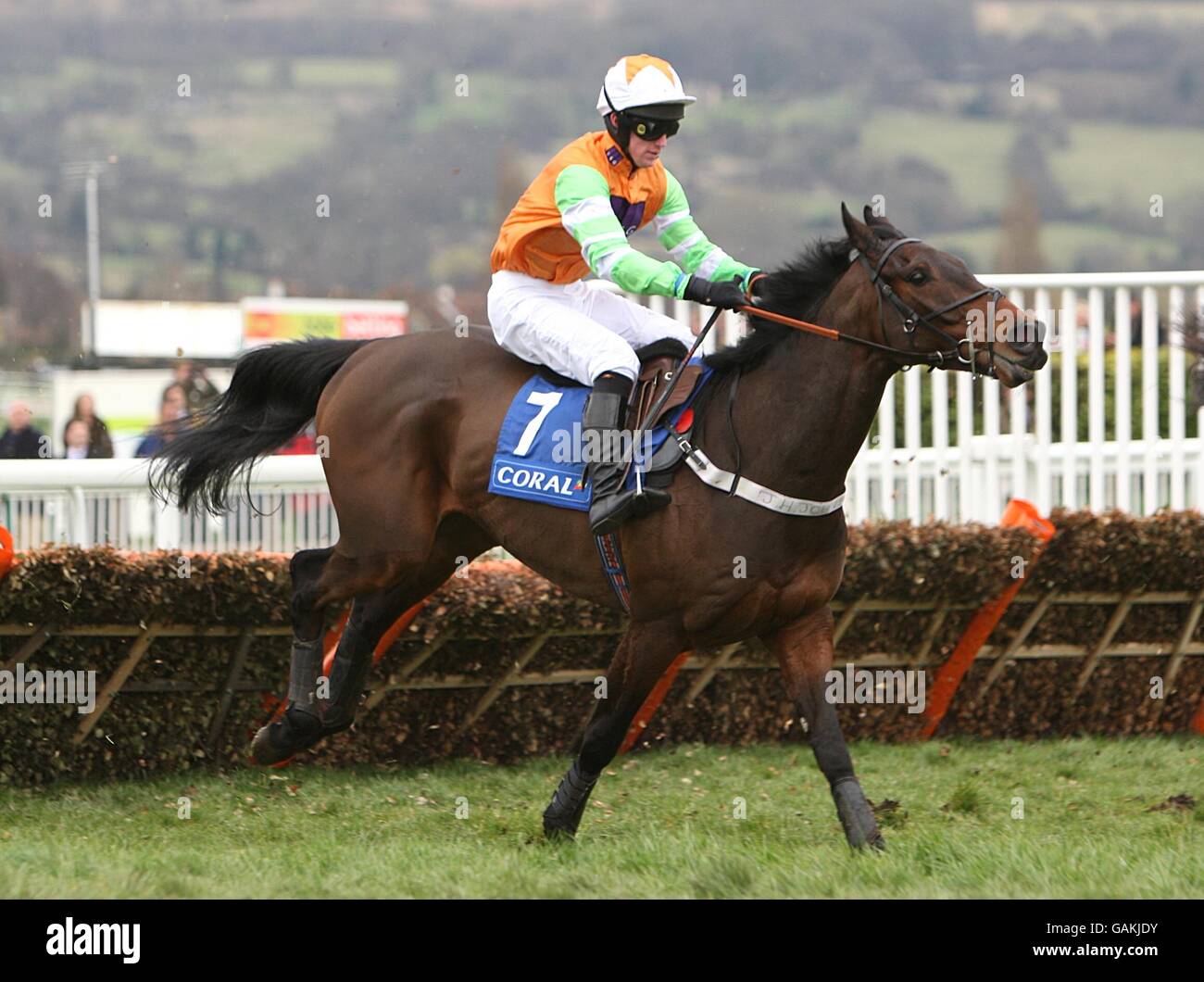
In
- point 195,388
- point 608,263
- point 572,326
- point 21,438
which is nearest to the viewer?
point 608,263

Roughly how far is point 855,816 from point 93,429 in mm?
6885

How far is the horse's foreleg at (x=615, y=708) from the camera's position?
15.9ft

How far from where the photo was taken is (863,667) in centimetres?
684

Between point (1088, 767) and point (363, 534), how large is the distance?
9.89 feet

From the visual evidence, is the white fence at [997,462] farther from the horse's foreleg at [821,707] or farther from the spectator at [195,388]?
the horse's foreleg at [821,707]

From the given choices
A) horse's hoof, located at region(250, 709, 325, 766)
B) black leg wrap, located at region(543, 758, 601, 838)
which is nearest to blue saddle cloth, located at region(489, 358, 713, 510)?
black leg wrap, located at region(543, 758, 601, 838)

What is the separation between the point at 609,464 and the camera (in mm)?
4844

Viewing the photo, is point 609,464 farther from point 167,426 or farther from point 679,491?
point 167,426

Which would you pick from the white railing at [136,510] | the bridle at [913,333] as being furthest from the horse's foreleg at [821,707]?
the white railing at [136,510]

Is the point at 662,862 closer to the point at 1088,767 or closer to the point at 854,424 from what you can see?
the point at 854,424

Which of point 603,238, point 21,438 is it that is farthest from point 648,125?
point 21,438

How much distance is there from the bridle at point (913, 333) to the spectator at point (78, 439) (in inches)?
255

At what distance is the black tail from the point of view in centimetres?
586

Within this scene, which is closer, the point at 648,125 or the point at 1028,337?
the point at 1028,337
